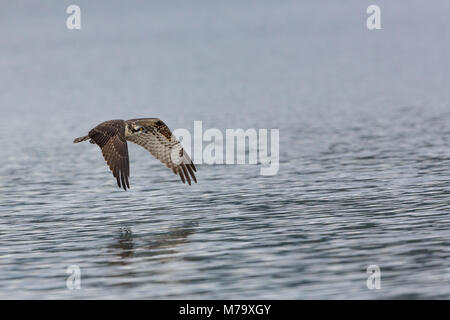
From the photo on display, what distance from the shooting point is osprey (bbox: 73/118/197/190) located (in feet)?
67.1

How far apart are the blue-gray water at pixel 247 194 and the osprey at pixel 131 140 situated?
38.0 inches

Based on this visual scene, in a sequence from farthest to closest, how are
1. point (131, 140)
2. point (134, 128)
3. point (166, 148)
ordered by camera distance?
point (166, 148) → point (131, 140) → point (134, 128)

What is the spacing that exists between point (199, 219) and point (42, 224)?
10.8 ft

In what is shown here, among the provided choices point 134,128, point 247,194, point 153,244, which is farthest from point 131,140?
point 153,244

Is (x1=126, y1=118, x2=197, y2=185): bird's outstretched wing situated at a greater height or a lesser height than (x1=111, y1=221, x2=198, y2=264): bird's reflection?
greater

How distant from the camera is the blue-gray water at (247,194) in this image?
53.8 ft

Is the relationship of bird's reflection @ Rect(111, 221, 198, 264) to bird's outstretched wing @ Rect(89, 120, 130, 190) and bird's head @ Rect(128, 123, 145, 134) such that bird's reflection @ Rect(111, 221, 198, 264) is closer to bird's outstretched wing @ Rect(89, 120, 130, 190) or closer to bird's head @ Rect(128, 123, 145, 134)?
bird's outstretched wing @ Rect(89, 120, 130, 190)

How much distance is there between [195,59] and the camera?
99.4m

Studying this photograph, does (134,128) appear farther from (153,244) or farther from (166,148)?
(153,244)

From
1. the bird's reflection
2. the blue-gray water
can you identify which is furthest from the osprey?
the bird's reflection

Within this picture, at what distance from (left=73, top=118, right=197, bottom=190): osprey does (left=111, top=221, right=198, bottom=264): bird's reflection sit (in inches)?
43.5

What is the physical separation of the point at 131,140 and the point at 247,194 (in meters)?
3.11

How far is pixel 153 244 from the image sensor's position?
61.8 feet

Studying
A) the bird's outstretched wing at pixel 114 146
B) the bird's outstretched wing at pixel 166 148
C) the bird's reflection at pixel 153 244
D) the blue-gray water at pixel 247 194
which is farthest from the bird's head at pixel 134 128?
the bird's reflection at pixel 153 244
